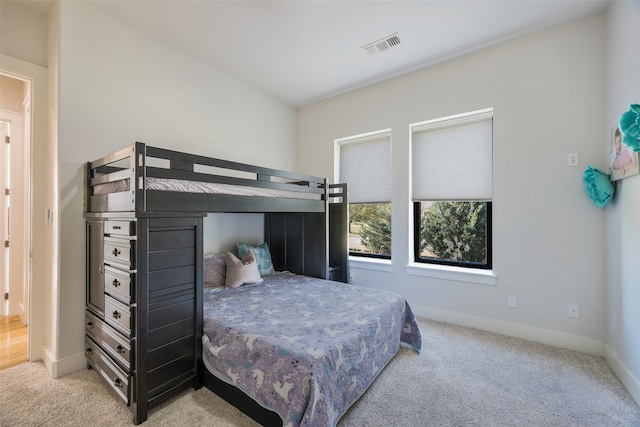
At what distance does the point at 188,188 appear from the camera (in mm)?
1929

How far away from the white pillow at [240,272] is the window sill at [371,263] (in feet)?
4.43

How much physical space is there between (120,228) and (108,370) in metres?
0.97

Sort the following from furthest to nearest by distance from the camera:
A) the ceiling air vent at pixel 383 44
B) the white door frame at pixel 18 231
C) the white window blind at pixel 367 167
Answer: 1. the white window blind at pixel 367 167
2. the white door frame at pixel 18 231
3. the ceiling air vent at pixel 383 44

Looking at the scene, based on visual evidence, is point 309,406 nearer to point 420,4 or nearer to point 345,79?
point 420,4

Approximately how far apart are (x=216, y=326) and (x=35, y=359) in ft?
5.67

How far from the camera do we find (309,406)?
1322mm

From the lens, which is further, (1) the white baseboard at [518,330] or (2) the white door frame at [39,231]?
(1) the white baseboard at [518,330]

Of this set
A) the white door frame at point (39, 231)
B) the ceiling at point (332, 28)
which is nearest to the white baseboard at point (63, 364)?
the white door frame at point (39, 231)

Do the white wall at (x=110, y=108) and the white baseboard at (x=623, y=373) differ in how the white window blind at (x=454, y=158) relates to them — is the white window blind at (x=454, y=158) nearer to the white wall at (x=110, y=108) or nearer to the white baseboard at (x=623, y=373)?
the white baseboard at (x=623, y=373)

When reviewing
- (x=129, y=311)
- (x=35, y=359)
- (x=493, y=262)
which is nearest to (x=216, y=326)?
(x=129, y=311)

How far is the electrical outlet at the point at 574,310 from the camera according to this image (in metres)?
2.40

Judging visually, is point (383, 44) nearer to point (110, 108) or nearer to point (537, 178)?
point (537, 178)

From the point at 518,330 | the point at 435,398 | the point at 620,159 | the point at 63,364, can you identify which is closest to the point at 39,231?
the point at 63,364

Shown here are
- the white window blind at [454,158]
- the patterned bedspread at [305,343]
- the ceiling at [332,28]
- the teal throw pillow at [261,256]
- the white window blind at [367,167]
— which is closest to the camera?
the patterned bedspread at [305,343]
